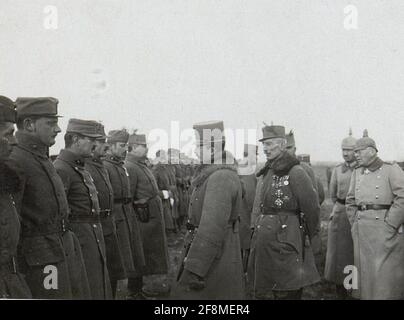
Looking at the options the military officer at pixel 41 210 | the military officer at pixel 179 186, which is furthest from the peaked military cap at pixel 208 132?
the military officer at pixel 179 186

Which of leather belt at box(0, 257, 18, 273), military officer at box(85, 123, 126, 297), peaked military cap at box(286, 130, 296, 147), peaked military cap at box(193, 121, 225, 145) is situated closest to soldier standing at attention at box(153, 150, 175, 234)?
peaked military cap at box(286, 130, 296, 147)

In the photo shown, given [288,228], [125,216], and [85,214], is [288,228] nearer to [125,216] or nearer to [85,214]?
[85,214]

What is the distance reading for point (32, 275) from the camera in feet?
13.4

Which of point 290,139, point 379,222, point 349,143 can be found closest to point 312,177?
point 290,139

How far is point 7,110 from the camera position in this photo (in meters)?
3.88

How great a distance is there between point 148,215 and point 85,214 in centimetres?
277

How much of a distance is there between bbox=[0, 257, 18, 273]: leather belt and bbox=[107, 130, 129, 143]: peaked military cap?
398 centimetres

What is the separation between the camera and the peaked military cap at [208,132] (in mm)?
4551

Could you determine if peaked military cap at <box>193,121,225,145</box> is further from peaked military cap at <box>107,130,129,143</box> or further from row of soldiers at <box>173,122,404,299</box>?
peaked military cap at <box>107,130,129,143</box>

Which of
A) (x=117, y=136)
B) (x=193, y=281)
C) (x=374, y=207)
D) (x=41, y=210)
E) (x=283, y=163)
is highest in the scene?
(x=117, y=136)

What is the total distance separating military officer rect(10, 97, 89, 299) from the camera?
4086 mm
